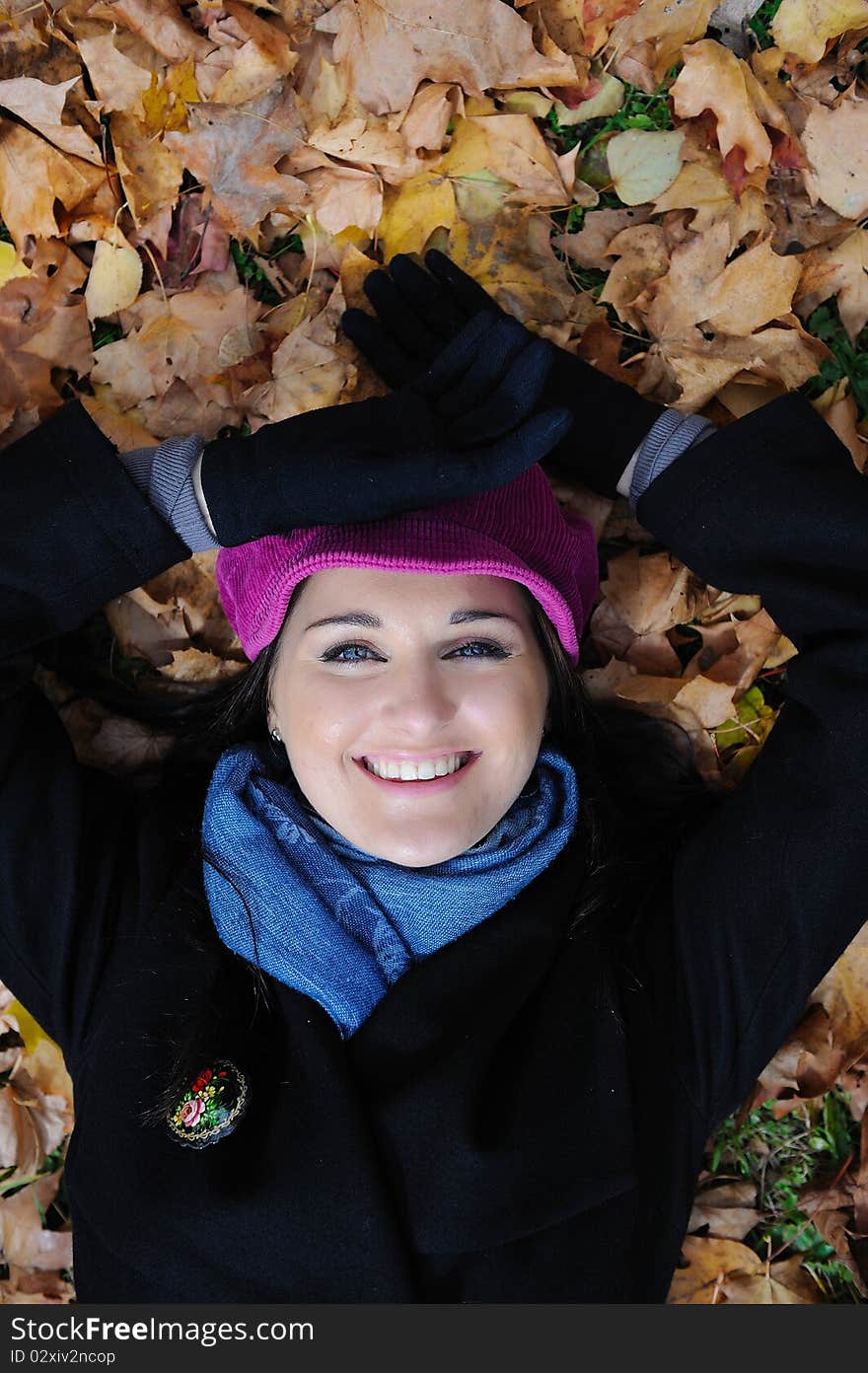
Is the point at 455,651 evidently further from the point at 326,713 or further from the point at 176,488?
the point at 176,488

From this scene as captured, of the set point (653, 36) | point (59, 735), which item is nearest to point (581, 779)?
point (59, 735)

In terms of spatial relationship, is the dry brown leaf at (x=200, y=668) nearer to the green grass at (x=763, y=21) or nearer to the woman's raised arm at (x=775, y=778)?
the woman's raised arm at (x=775, y=778)

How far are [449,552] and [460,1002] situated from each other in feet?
2.58

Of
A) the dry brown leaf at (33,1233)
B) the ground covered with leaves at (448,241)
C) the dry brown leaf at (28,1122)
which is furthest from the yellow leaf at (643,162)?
the dry brown leaf at (33,1233)

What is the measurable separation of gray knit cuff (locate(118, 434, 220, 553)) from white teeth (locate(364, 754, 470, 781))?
1.56 ft

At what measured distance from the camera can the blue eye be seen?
1851 millimetres

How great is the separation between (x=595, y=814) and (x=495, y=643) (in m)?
0.53

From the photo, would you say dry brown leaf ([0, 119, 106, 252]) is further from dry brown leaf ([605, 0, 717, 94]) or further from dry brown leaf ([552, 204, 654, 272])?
dry brown leaf ([605, 0, 717, 94])

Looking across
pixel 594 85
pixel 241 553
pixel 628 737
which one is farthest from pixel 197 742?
pixel 594 85

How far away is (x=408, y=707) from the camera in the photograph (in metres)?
1.77

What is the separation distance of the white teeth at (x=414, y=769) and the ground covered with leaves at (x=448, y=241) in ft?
1.91

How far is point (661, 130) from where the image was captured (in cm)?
225

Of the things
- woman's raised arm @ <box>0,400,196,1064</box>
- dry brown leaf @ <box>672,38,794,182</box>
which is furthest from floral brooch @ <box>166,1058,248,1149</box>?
dry brown leaf @ <box>672,38,794,182</box>
